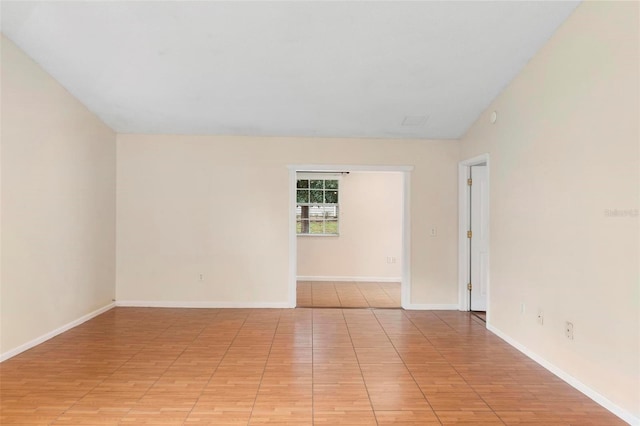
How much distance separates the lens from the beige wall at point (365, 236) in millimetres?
8078

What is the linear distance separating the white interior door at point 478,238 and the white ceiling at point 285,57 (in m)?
0.84

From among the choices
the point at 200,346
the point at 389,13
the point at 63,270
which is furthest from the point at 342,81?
the point at 63,270

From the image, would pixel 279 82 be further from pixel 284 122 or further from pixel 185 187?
pixel 185 187

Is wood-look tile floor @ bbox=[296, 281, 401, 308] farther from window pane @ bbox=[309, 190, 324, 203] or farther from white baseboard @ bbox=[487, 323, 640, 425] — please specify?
white baseboard @ bbox=[487, 323, 640, 425]

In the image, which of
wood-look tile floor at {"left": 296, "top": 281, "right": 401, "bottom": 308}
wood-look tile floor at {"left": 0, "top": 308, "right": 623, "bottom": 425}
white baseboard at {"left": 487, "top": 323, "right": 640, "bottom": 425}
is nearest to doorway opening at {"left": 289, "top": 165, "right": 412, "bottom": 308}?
wood-look tile floor at {"left": 296, "top": 281, "right": 401, "bottom": 308}

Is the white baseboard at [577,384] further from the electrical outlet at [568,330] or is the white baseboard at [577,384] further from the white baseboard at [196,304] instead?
the white baseboard at [196,304]

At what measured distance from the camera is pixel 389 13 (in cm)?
328

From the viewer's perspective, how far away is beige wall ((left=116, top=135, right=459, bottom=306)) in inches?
223

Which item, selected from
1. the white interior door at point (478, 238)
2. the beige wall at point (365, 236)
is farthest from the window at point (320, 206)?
the white interior door at point (478, 238)

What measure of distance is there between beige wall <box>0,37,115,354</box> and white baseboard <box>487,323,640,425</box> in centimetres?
475

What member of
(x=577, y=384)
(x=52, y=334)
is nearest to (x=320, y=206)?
(x=52, y=334)

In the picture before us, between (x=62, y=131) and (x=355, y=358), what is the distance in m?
3.91

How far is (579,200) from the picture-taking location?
312 cm

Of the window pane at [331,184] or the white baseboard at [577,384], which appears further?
the window pane at [331,184]
